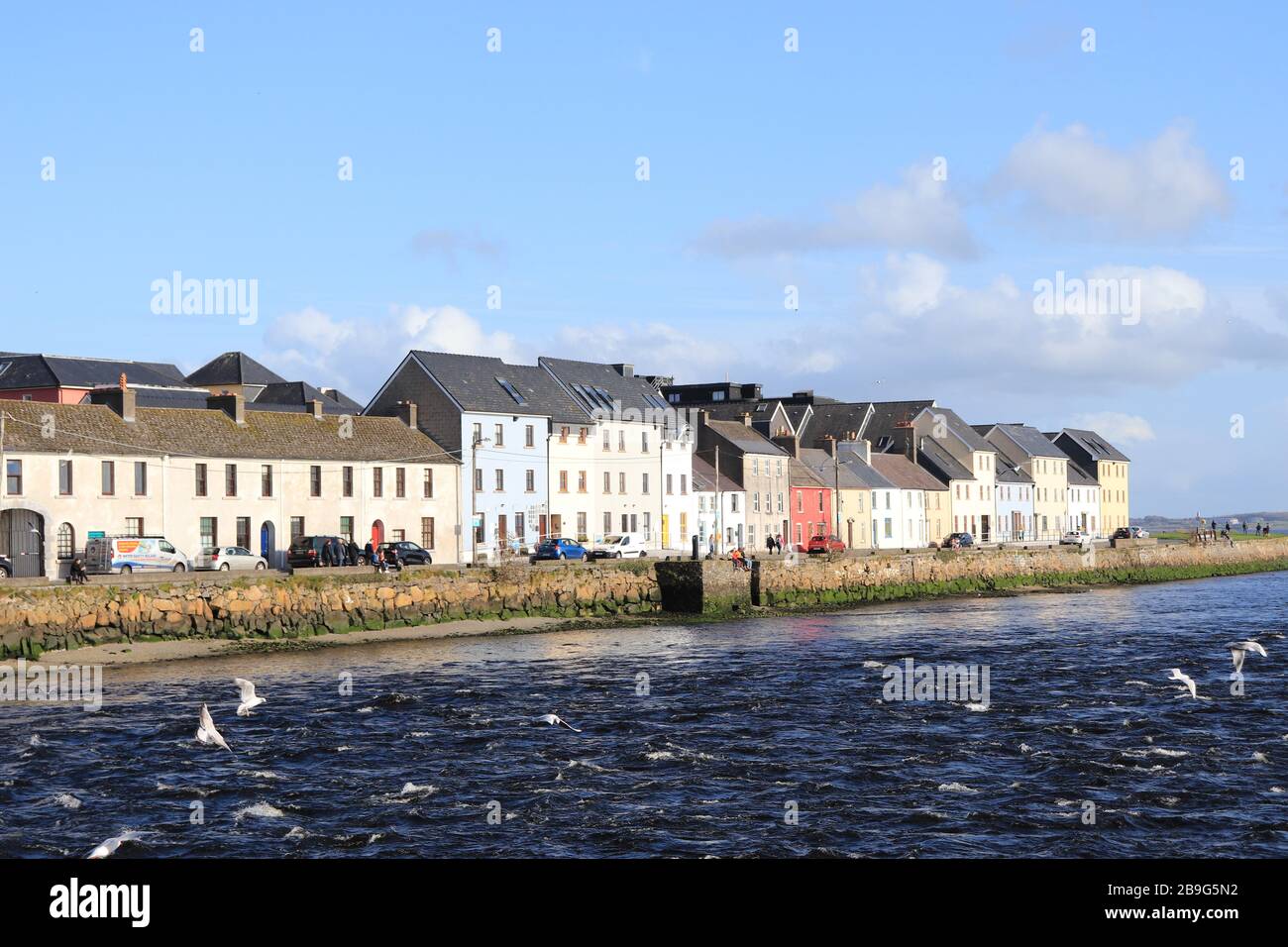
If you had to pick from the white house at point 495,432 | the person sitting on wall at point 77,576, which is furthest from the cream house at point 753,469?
the person sitting on wall at point 77,576

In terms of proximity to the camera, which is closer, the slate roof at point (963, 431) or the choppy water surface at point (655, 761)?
the choppy water surface at point (655, 761)

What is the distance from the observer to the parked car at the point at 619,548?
77.2 meters

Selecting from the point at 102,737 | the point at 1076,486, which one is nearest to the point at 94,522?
the point at 102,737

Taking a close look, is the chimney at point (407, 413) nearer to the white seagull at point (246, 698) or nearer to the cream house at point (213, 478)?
the cream house at point (213, 478)

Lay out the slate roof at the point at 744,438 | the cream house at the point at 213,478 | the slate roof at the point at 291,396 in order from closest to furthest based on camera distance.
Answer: the cream house at the point at 213,478, the slate roof at the point at 291,396, the slate roof at the point at 744,438

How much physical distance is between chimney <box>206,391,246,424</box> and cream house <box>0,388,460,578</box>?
0.22ft

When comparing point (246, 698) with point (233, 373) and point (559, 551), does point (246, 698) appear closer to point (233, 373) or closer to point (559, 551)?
point (559, 551)

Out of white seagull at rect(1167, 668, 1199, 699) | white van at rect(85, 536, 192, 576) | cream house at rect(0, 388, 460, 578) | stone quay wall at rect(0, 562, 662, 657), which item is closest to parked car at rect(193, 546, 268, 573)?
cream house at rect(0, 388, 460, 578)

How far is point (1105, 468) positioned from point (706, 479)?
287ft

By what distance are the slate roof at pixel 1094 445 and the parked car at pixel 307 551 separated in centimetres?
12505

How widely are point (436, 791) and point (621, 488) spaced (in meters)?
66.2

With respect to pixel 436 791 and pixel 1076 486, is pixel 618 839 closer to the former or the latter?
pixel 436 791

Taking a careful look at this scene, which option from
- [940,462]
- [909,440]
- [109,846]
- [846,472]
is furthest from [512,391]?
[109,846]
